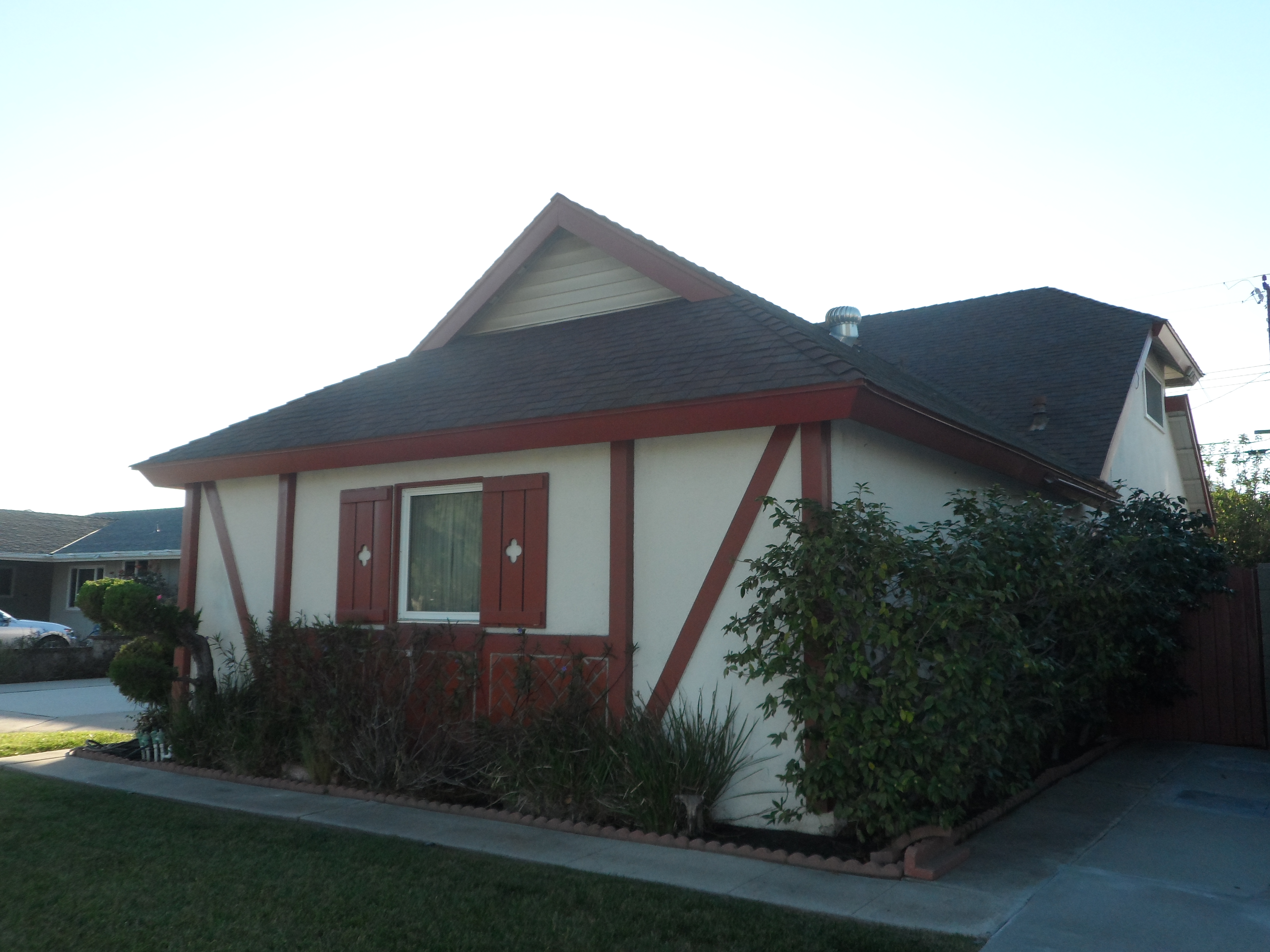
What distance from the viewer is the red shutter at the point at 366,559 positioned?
29.0 feet

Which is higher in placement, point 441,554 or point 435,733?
point 441,554

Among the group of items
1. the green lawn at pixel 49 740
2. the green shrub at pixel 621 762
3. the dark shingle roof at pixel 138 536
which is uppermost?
the dark shingle roof at pixel 138 536

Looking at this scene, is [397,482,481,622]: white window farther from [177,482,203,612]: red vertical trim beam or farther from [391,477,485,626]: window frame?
[177,482,203,612]: red vertical trim beam

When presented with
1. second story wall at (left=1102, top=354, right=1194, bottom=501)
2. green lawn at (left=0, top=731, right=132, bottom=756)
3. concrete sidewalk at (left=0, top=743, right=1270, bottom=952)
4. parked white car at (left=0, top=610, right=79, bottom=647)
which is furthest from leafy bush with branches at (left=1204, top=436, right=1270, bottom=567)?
parked white car at (left=0, top=610, right=79, bottom=647)

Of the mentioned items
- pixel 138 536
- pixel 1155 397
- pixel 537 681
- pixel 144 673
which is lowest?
pixel 144 673

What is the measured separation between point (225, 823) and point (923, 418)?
595 cm

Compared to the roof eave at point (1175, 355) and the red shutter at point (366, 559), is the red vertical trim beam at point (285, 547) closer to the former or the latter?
the red shutter at point (366, 559)

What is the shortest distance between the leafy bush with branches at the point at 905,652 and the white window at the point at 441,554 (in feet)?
9.34

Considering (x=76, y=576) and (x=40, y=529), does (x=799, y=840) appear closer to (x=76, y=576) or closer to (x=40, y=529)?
(x=76, y=576)

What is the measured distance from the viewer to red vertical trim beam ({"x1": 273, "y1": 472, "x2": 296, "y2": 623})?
9.58 meters

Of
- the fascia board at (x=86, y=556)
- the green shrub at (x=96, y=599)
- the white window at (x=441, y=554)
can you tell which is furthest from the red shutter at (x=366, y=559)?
the fascia board at (x=86, y=556)

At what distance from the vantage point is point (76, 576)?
30484mm

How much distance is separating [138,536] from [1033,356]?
26186 millimetres

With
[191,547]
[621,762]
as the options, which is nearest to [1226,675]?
[621,762]
